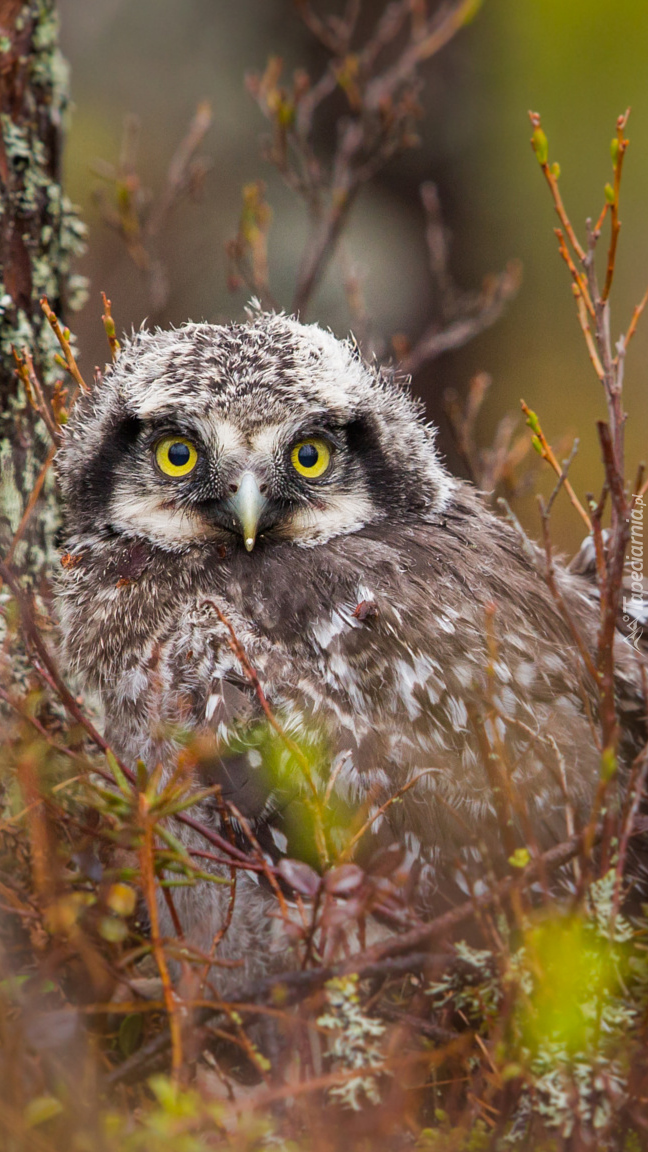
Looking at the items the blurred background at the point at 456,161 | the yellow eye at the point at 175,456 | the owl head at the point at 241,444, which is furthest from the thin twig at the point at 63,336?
the blurred background at the point at 456,161

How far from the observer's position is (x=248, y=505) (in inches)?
78.1

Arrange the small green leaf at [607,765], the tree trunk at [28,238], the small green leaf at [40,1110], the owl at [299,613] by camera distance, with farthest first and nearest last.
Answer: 1. the tree trunk at [28,238]
2. the owl at [299,613]
3. the small green leaf at [607,765]
4. the small green leaf at [40,1110]

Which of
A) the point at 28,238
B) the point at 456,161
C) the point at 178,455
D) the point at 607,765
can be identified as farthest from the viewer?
the point at 456,161

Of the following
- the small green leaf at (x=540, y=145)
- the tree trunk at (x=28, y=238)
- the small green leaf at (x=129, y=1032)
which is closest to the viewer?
the small green leaf at (x=129, y=1032)

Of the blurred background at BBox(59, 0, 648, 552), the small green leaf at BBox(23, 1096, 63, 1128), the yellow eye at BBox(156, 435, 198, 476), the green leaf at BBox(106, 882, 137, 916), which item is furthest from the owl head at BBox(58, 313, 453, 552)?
the blurred background at BBox(59, 0, 648, 552)

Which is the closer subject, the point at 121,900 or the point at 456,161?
the point at 121,900

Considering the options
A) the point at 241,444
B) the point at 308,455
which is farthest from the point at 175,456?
the point at 308,455

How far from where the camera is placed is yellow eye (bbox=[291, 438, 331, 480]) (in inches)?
83.8

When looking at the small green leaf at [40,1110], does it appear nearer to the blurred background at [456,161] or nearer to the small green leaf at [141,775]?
the small green leaf at [141,775]

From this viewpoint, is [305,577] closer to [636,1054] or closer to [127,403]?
[127,403]

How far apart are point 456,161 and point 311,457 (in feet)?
16.8

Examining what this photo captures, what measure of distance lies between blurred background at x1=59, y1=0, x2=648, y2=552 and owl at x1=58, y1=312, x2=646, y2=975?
3.59m

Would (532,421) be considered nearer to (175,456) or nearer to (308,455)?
(308,455)

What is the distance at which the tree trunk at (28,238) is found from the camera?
8.12ft
